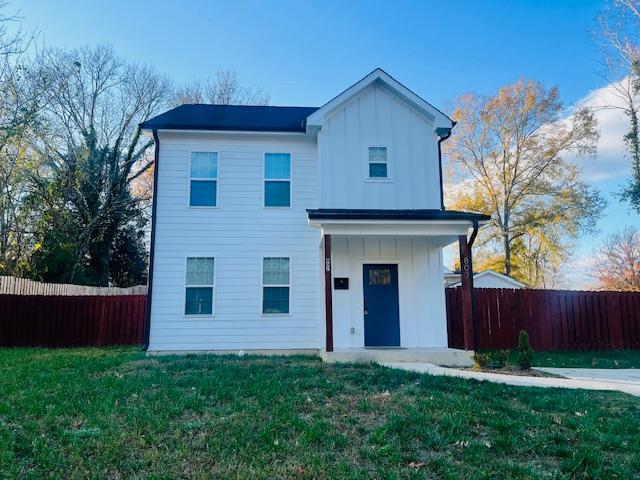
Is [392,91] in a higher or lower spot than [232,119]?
higher

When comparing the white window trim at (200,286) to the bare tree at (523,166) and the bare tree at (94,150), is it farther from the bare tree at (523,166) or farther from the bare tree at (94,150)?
the bare tree at (523,166)

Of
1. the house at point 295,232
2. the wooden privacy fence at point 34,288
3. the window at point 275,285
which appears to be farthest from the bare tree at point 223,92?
the window at point 275,285

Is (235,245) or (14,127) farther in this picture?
(14,127)

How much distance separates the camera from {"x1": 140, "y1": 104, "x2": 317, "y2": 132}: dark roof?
1078cm

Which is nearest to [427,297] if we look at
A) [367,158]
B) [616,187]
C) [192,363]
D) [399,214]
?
[399,214]

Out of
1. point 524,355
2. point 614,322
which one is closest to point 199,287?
point 524,355

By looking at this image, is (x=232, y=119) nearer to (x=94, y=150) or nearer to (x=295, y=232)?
→ (x=295, y=232)

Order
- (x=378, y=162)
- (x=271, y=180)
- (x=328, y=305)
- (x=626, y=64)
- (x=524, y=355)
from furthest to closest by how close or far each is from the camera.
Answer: (x=626, y=64) → (x=271, y=180) → (x=378, y=162) → (x=328, y=305) → (x=524, y=355)

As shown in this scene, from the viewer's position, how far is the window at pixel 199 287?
34.3 feet

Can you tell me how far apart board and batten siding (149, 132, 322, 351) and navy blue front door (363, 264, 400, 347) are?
1.19 meters

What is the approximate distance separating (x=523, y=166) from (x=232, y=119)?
63.7ft

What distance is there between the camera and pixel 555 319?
12.6m

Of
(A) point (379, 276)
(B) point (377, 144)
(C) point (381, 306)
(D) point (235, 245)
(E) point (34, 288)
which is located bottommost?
(C) point (381, 306)

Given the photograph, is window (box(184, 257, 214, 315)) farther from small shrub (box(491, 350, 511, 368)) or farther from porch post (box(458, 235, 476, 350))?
small shrub (box(491, 350, 511, 368))
